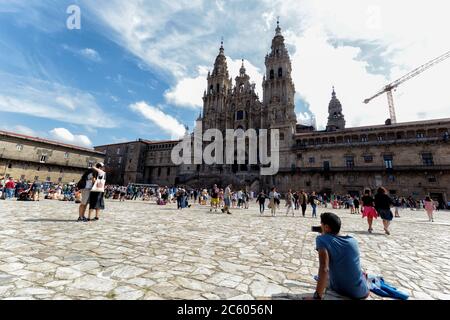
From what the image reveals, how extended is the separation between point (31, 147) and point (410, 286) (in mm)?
51716

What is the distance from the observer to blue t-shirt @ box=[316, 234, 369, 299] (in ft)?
7.92

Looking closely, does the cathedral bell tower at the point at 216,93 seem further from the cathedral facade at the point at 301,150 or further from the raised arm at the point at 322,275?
the raised arm at the point at 322,275

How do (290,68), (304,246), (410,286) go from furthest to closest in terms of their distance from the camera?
(290,68)
(304,246)
(410,286)

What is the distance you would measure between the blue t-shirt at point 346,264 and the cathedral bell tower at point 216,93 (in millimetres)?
46312

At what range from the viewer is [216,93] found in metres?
51.4

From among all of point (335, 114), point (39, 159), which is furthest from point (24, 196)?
point (335, 114)

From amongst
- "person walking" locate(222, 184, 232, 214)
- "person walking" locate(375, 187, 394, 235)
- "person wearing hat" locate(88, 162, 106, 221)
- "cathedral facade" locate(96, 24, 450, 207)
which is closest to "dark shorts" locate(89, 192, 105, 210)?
"person wearing hat" locate(88, 162, 106, 221)

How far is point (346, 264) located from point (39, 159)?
5097 centimetres

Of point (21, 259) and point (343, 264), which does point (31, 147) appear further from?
→ point (343, 264)

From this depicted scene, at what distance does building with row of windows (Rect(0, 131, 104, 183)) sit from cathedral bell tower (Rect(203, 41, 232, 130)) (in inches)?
1128

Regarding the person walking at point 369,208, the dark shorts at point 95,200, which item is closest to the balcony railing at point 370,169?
the person walking at point 369,208

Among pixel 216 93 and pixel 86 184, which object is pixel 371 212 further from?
pixel 216 93

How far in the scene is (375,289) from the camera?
270 cm
